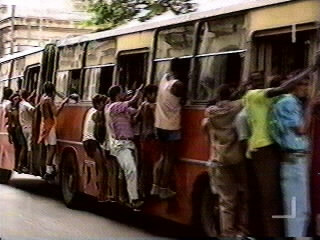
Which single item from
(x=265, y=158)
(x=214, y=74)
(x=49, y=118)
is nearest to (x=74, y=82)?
(x=49, y=118)

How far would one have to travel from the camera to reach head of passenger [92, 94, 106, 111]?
27.2 ft

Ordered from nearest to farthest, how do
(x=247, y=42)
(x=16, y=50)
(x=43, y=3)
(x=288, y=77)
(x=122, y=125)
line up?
(x=288, y=77) < (x=247, y=42) < (x=122, y=125) < (x=43, y=3) < (x=16, y=50)

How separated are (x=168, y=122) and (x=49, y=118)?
130 inches

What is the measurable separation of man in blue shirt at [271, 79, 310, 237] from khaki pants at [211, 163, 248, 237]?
1.60ft

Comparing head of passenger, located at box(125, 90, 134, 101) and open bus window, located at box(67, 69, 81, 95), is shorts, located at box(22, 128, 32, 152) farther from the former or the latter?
head of passenger, located at box(125, 90, 134, 101)

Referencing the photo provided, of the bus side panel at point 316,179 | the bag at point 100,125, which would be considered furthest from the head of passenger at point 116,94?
the bus side panel at point 316,179

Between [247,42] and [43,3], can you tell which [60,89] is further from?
[247,42]

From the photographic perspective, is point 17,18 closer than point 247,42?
No

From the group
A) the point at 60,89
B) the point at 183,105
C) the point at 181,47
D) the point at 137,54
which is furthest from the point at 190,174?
the point at 60,89

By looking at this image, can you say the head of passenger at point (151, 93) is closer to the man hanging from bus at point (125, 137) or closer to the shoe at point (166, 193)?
the man hanging from bus at point (125, 137)

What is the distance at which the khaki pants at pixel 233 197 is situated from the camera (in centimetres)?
605

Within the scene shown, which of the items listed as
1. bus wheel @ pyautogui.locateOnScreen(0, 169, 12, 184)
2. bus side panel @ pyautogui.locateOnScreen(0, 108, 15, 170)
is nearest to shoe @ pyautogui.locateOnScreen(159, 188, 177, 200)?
bus side panel @ pyautogui.locateOnScreen(0, 108, 15, 170)

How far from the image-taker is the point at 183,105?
267 inches

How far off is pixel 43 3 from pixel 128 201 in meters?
3.28
